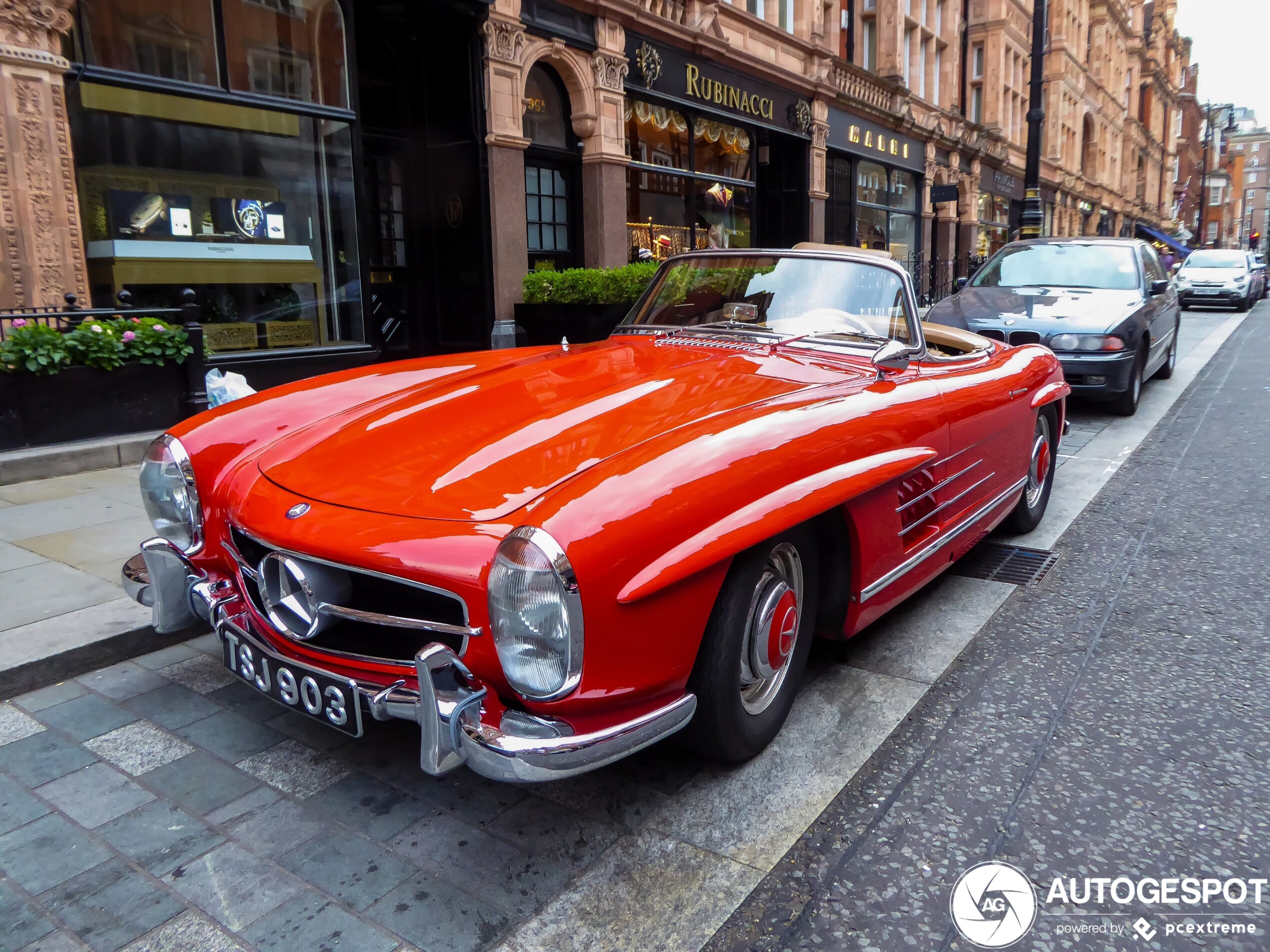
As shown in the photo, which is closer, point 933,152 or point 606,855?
point 606,855

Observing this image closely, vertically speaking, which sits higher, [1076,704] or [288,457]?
[288,457]

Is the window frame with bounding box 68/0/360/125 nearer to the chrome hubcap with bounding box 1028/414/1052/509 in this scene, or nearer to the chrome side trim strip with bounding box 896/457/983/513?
the chrome side trim strip with bounding box 896/457/983/513

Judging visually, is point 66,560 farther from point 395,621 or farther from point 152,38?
point 152,38

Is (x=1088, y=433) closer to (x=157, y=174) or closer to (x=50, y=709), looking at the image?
(x=50, y=709)

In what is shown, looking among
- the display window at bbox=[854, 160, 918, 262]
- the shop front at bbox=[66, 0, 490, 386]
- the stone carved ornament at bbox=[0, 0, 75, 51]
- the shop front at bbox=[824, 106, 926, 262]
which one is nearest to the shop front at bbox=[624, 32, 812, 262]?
the shop front at bbox=[824, 106, 926, 262]

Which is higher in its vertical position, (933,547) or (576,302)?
(576,302)

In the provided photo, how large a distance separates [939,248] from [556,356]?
23.2 m

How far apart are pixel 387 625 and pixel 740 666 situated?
907mm

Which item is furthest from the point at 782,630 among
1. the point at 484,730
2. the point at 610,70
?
the point at 610,70

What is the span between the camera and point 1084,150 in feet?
138

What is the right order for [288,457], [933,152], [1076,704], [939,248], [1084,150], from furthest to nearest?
[1084,150], [939,248], [933,152], [1076,704], [288,457]

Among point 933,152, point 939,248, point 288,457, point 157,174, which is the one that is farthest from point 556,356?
point 939,248

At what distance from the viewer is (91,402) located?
616 cm

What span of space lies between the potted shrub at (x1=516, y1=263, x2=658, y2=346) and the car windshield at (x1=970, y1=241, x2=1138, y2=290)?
367cm
